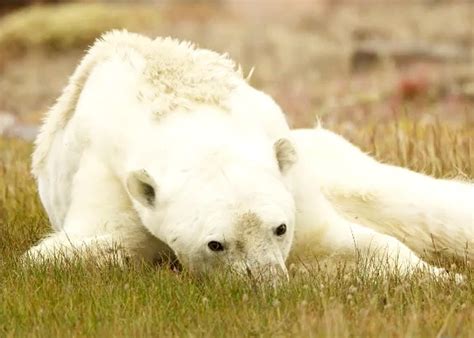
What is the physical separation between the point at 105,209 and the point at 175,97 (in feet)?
2.34

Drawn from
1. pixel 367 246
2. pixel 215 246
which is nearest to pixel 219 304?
pixel 215 246

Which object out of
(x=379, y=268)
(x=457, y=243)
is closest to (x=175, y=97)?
(x=379, y=268)

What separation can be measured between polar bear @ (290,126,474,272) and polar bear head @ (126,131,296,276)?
0.89 m

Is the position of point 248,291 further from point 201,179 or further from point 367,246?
point 367,246

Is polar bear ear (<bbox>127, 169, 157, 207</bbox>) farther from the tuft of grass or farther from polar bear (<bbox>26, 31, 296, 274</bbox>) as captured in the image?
the tuft of grass

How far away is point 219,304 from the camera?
216 inches

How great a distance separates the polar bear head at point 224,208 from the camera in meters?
5.63

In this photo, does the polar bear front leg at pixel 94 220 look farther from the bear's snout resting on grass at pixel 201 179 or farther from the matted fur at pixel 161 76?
the matted fur at pixel 161 76

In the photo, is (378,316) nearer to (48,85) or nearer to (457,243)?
(457,243)

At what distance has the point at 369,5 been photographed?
36.8 meters

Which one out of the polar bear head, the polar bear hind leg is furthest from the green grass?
the polar bear hind leg

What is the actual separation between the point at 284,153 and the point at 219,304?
1.03 metres

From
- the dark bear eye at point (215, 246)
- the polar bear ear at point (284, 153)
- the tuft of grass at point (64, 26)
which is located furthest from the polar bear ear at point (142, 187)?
the tuft of grass at point (64, 26)

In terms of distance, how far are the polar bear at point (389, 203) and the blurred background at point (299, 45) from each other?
463 inches
